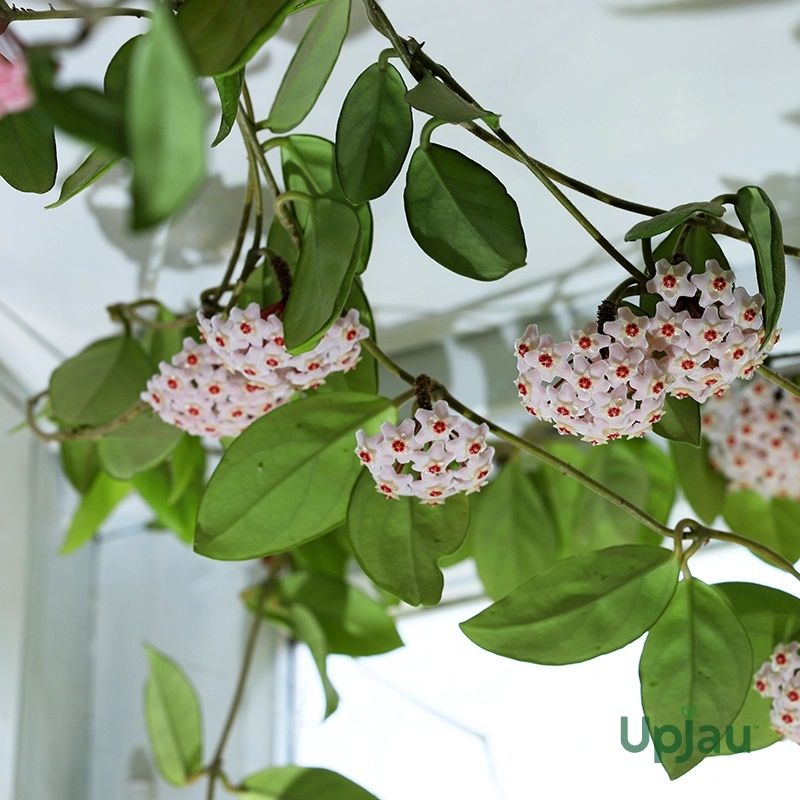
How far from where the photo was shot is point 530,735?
1066mm

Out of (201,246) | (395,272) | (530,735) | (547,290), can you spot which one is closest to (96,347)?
(201,246)

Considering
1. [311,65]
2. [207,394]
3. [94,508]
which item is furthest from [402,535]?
[94,508]

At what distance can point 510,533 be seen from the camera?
1014 millimetres

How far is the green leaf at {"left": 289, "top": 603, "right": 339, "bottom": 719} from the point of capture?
2.87ft

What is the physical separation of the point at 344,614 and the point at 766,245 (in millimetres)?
600

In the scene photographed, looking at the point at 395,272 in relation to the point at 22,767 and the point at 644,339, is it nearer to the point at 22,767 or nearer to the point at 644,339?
the point at 644,339

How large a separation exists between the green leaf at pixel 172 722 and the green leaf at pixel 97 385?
0.86 ft

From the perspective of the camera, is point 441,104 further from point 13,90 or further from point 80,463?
point 80,463

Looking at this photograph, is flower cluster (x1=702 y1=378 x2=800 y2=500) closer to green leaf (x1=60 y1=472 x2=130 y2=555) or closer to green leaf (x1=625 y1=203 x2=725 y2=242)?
green leaf (x1=625 y1=203 x2=725 y2=242)

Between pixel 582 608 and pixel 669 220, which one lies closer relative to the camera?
pixel 669 220

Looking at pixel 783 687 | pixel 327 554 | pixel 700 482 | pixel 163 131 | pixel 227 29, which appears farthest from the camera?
pixel 327 554

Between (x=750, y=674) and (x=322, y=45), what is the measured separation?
429 mm

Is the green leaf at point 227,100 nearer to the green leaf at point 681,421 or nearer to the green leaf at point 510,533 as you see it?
the green leaf at point 681,421

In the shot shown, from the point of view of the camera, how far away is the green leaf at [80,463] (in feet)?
3.41
